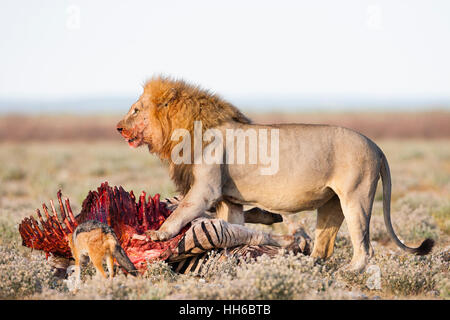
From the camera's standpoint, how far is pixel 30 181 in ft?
62.6

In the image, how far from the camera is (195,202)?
265 inches

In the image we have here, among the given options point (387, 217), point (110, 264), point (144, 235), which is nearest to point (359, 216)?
point (387, 217)

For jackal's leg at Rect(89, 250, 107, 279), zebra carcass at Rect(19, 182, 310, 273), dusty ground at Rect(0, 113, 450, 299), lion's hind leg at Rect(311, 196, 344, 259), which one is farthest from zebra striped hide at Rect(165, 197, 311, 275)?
jackal's leg at Rect(89, 250, 107, 279)

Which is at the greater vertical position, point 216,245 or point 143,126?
point 143,126

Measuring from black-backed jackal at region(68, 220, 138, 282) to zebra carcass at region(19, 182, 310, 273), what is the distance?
369mm

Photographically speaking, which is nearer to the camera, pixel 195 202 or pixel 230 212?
pixel 195 202

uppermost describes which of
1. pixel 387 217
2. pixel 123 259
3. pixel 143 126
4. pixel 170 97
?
pixel 170 97

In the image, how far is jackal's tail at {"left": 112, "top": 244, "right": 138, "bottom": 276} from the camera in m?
6.30

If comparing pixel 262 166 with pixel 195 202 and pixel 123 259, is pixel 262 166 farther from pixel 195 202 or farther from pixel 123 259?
pixel 123 259

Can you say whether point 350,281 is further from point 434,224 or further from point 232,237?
point 434,224

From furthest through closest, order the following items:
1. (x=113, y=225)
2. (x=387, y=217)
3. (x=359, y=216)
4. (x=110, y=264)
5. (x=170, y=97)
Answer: (x=387, y=217)
(x=170, y=97)
(x=359, y=216)
(x=113, y=225)
(x=110, y=264)

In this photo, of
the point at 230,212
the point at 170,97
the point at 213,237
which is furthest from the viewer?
the point at 230,212

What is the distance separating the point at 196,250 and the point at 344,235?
11.3 ft

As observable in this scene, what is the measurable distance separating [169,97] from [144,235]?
1.49 meters
